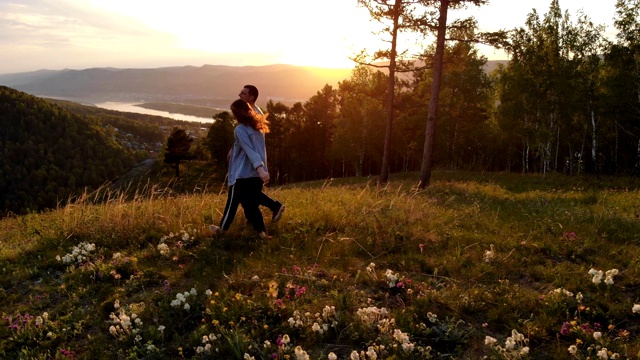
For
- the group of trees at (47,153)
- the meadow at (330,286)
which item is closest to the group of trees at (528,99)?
the meadow at (330,286)

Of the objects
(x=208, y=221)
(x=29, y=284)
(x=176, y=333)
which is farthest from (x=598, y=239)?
(x=29, y=284)

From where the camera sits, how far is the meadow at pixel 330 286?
3592 mm

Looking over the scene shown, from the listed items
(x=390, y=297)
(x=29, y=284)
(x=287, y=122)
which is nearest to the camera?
(x=390, y=297)

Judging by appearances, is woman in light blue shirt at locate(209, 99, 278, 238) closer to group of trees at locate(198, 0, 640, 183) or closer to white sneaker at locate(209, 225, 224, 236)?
white sneaker at locate(209, 225, 224, 236)

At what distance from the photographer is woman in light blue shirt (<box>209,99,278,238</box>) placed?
6289mm

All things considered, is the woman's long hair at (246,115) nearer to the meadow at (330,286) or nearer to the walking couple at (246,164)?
the walking couple at (246,164)

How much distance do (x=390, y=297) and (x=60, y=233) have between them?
6.39 m

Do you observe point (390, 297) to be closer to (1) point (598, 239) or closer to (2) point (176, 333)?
(2) point (176, 333)

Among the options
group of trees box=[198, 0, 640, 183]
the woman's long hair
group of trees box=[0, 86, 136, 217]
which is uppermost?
group of trees box=[198, 0, 640, 183]

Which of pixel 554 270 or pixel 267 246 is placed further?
pixel 267 246

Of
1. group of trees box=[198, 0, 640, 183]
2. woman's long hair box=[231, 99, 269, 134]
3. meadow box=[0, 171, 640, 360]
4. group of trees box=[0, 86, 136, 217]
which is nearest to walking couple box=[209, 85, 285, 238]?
woman's long hair box=[231, 99, 269, 134]

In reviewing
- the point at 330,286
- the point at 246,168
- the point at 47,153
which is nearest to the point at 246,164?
the point at 246,168

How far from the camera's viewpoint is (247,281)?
15.8ft

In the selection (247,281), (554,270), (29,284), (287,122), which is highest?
(287,122)
